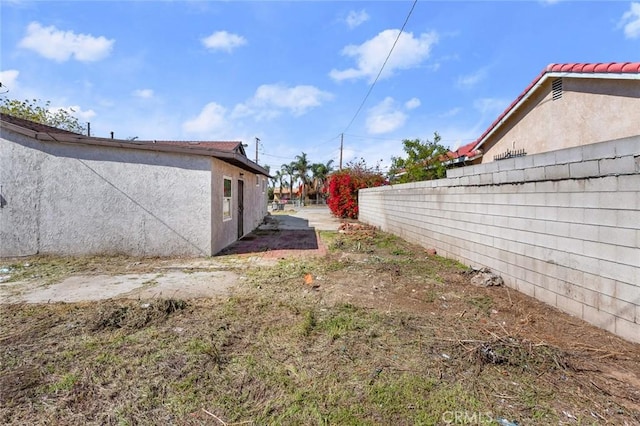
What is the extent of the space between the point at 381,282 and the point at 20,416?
15.2ft

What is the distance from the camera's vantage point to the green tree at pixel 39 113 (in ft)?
59.7

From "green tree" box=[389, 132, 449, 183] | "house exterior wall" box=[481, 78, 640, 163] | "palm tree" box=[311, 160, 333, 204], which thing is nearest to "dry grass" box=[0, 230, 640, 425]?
"house exterior wall" box=[481, 78, 640, 163]

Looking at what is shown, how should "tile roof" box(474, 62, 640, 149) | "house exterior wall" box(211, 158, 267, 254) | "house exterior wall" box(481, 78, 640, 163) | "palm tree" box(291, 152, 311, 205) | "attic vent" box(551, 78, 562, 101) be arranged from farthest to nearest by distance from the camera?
"palm tree" box(291, 152, 311, 205), "attic vent" box(551, 78, 562, 101), "house exterior wall" box(211, 158, 267, 254), "house exterior wall" box(481, 78, 640, 163), "tile roof" box(474, 62, 640, 149)

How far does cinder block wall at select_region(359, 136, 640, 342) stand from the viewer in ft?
9.68

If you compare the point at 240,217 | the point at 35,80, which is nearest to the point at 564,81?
the point at 240,217

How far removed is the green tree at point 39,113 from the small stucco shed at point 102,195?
16473 mm

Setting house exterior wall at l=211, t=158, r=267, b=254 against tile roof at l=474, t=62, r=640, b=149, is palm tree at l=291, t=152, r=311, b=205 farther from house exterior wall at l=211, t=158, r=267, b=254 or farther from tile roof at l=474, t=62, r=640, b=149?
tile roof at l=474, t=62, r=640, b=149

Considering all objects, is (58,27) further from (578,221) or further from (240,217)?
(578,221)

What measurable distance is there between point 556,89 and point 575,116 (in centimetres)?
109

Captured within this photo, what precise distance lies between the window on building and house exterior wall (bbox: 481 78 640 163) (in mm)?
9339

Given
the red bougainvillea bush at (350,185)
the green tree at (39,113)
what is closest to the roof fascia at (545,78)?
the red bougainvillea bush at (350,185)

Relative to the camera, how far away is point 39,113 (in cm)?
1978

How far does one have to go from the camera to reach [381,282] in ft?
17.6

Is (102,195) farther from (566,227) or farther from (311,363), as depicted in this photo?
(566,227)
